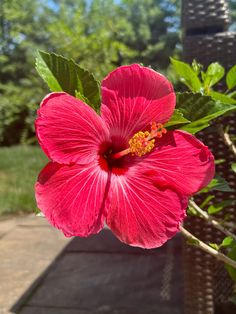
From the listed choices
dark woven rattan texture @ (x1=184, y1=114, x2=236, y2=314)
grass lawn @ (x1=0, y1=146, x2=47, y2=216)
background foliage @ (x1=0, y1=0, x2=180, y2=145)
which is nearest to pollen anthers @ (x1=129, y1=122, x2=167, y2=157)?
dark woven rattan texture @ (x1=184, y1=114, x2=236, y2=314)

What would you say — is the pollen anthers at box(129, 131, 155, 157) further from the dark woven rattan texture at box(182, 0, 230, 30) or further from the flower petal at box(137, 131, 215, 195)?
the dark woven rattan texture at box(182, 0, 230, 30)

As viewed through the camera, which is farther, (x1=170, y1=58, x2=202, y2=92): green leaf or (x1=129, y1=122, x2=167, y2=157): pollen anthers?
(x1=170, y1=58, x2=202, y2=92): green leaf

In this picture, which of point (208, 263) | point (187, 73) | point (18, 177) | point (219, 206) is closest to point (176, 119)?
point (187, 73)

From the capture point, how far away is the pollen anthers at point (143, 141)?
2.16 ft

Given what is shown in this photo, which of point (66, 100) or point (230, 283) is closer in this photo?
point (66, 100)

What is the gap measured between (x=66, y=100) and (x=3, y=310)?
4.17 feet

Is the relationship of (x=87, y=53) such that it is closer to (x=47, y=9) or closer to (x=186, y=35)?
(x=186, y=35)

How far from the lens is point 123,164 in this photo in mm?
723

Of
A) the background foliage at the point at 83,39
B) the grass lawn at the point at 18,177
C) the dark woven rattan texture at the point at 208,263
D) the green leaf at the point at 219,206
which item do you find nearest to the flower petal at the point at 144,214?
the green leaf at the point at 219,206

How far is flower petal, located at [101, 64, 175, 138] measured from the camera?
0.67 m

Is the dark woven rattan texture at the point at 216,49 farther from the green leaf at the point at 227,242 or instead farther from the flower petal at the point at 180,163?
the flower petal at the point at 180,163

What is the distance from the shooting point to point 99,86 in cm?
74

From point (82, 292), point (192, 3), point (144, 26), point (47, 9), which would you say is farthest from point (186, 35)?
point (47, 9)

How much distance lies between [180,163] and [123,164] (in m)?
0.09
